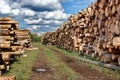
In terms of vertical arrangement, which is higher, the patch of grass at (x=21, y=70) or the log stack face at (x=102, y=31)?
the log stack face at (x=102, y=31)

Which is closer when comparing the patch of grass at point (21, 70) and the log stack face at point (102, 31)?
the patch of grass at point (21, 70)

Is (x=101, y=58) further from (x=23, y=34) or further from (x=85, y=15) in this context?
(x=23, y=34)

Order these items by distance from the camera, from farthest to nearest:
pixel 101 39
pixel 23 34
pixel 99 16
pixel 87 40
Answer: pixel 23 34 < pixel 87 40 < pixel 99 16 < pixel 101 39

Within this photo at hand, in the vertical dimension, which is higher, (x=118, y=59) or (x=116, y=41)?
(x=116, y=41)

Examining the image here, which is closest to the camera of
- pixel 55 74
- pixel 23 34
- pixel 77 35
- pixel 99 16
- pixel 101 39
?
pixel 55 74

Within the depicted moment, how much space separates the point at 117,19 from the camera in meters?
12.5

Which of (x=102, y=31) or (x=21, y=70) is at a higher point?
(x=102, y=31)

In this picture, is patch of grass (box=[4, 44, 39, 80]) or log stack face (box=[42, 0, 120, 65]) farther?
log stack face (box=[42, 0, 120, 65])

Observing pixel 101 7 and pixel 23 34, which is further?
pixel 23 34

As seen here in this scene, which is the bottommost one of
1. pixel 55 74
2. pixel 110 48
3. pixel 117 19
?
pixel 55 74

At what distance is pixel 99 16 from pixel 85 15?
4.74 metres

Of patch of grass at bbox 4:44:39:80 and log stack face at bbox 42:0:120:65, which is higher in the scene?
log stack face at bbox 42:0:120:65

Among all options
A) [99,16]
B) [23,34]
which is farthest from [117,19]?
[23,34]

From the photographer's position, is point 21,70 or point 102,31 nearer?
point 21,70
